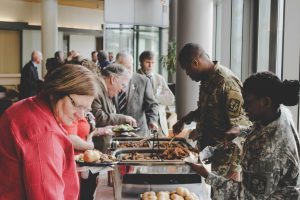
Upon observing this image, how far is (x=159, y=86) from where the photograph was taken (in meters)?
4.81

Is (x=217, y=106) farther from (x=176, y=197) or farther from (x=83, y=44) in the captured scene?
(x=83, y=44)

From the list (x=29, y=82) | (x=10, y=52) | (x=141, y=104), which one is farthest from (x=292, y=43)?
(x=10, y=52)

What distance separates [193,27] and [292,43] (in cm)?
215

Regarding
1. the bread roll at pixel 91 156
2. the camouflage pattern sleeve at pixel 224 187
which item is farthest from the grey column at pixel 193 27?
the camouflage pattern sleeve at pixel 224 187

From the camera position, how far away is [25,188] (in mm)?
1122

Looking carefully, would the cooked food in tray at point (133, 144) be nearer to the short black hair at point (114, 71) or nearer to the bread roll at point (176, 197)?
the short black hair at point (114, 71)

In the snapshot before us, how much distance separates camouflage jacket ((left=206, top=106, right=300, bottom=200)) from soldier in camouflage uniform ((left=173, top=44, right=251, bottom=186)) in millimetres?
792

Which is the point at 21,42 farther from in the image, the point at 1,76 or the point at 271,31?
the point at 271,31

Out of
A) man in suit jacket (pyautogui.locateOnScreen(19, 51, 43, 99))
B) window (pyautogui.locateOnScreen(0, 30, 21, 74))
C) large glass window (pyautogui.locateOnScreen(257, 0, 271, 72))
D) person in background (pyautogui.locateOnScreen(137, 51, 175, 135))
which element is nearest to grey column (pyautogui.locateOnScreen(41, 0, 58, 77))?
window (pyautogui.locateOnScreen(0, 30, 21, 74))

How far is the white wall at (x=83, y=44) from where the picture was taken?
13.0 meters

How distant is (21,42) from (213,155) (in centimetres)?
1049

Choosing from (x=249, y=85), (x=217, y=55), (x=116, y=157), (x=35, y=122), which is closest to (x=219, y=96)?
(x=116, y=157)

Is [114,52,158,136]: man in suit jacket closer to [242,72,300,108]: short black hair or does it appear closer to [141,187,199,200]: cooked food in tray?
[141,187,199,200]: cooked food in tray

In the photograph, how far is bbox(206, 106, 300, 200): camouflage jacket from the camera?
53.8 inches
